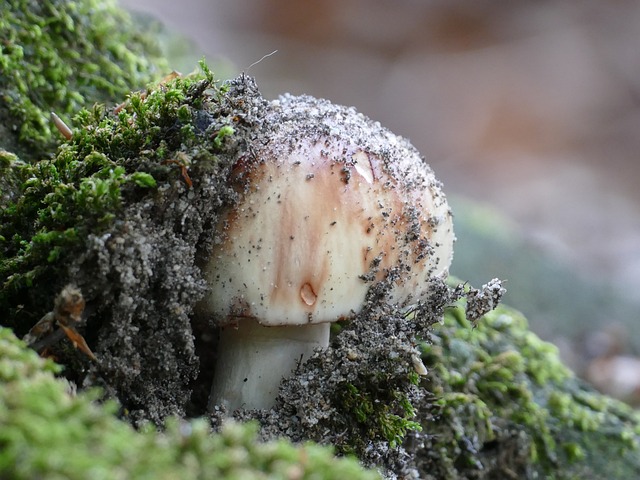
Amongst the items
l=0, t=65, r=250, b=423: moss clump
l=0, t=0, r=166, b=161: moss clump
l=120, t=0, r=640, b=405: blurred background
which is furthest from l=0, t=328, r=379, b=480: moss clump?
l=120, t=0, r=640, b=405: blurred background

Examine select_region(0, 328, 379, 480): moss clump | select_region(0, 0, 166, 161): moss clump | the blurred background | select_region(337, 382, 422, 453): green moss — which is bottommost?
select_region(0, 328, 379, 480): moss clump

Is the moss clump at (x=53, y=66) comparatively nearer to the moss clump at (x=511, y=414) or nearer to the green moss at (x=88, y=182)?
the green moss at (x=88, y=182)

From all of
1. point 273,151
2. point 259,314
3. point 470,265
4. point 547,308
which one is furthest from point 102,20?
point 547,308

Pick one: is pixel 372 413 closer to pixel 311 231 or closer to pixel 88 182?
pixel 311 231

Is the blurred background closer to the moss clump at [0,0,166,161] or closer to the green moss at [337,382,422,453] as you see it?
the moss clump at [0,0,166,161]

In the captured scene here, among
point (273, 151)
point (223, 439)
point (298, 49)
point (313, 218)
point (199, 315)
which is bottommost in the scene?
point (223, 439)

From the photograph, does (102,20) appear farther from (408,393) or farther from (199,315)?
(408,393)
